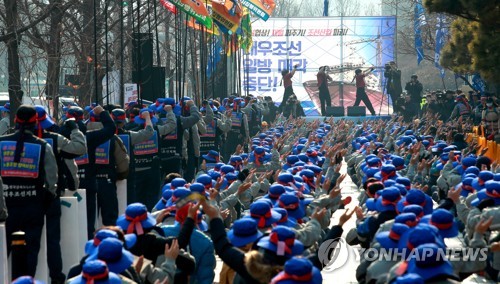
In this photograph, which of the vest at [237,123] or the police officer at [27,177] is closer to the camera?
the police officer at [27,177]

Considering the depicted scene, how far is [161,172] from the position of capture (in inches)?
873

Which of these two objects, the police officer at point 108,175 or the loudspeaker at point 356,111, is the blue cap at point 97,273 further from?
the loudspeaker at point 356,111

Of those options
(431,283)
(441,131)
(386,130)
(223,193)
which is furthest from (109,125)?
(386,130)

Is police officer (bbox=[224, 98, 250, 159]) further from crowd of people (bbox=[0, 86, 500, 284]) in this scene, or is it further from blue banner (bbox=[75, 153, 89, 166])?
blue banner (bbox=[75, 153, 89, 166])

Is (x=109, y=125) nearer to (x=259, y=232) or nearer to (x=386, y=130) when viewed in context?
(x=259, y=232)

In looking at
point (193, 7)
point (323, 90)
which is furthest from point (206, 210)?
point (323, 90)

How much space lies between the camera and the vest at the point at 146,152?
65.4 feet

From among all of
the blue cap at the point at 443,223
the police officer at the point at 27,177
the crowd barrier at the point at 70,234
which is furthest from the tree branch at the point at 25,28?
the blue cap at the point at 443,223

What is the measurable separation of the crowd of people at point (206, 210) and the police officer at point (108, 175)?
1cm

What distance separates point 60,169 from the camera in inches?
569

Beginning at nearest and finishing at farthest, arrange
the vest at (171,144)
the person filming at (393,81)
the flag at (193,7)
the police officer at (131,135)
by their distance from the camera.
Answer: the police officer at (131,135)
the vest at (171,144)
the flag at (193,7)
the person filming at (393,81)

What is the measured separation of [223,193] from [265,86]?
3940 centimetres

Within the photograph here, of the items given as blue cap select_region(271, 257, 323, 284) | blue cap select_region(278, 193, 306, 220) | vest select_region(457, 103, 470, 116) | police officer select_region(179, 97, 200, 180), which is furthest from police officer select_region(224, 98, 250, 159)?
blue cap select_region(271, 257, 323, 284)

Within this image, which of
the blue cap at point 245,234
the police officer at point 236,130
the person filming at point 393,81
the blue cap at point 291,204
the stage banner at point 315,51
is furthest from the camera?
the stage banner at point 315,51
